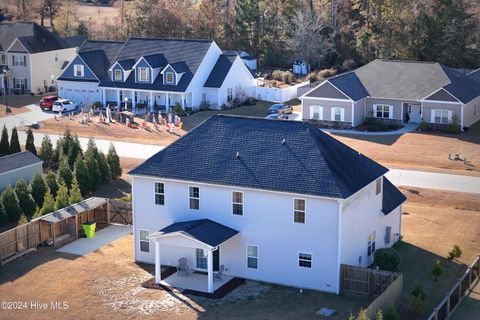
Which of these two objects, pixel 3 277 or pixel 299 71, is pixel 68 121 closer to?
pixel 299 71

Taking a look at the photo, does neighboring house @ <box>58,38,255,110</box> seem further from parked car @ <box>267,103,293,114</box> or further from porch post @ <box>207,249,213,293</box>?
porch post @ <box>207,249,213,293</box>

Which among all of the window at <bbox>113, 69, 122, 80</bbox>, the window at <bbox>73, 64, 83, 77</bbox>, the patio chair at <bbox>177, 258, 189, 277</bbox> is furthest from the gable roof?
the patio chair at <bbox>177, 258, 189, 277</bbox>

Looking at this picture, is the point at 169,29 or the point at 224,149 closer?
the point at 224,149

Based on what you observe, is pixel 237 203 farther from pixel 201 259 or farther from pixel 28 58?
pixel 28 58

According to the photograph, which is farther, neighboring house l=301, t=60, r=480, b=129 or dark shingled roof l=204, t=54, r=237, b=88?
dark shingled roof l=204, t=54, r=237, b=88

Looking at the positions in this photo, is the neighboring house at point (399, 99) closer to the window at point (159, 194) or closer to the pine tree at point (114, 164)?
the pine tree at point (114, 164)

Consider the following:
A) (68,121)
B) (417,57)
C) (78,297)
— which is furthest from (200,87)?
(78,297)
